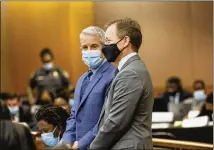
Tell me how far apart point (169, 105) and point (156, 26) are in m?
4.63

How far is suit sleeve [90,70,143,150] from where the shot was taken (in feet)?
10.8

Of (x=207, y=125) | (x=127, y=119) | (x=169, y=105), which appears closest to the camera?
(x=127, y=119)

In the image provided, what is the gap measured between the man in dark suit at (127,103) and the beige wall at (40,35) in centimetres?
963

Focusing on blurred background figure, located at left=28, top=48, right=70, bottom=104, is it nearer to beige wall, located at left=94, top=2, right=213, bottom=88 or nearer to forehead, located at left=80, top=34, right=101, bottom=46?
beige wall, located at left=94, top=2, right=213, bottom=88

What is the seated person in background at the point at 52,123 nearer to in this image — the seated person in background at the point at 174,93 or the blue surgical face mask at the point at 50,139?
the blue surgical face mask at the point at 50,139

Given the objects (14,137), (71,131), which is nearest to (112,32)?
(71,131)

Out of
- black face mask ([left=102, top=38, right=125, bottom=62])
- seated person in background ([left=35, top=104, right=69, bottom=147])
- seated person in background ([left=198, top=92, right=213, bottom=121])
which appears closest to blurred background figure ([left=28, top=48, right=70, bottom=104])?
seated person in background ([left=198, top=92, right=213, bottom=121])

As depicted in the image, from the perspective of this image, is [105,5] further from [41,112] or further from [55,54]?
[41,112]

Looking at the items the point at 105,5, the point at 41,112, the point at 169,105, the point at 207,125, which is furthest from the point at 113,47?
the point at 105,5

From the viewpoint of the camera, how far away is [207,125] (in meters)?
7.04

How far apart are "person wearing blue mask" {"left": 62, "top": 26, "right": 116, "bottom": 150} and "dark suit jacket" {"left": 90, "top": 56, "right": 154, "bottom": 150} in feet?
1.08

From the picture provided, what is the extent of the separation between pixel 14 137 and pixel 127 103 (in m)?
0.69

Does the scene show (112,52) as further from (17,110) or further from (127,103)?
(17,110)

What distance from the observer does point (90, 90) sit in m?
3.78
